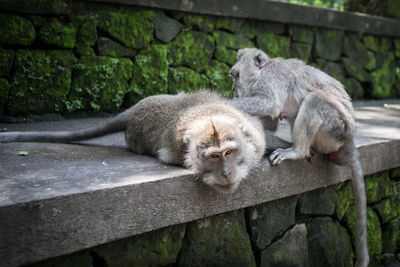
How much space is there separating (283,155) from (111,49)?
104 inches

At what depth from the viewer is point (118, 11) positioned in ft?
15.0

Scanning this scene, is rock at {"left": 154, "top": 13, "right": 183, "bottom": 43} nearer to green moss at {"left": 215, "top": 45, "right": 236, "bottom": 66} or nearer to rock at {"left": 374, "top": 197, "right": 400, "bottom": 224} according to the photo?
green moss at {"left": 215, "top": 45, "right": 236, "bottom": 66}

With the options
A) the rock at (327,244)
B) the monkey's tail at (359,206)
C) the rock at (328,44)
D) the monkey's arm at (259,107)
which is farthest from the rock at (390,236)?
the rock at (328,44)

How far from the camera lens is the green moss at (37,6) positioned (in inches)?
155

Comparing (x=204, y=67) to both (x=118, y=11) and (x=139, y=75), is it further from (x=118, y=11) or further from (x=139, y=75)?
(x=118, y=11)

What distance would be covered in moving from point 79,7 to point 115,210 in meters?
3.00

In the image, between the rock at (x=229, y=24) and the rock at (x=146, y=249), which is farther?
the rock at (x=229, y=24)

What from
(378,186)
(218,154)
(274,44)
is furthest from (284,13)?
(218,154)

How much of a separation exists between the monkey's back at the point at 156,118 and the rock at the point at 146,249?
69 cm

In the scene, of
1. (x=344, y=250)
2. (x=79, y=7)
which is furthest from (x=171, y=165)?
(x=79, y=7)

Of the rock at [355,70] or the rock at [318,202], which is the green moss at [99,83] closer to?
the rock at [318,202]

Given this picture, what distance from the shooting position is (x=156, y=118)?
3152mm

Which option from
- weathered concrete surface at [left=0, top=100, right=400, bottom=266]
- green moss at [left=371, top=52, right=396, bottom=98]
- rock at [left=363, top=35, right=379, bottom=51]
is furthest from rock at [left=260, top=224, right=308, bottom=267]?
rock at [left=363, top=35, right=379, bottom=51]

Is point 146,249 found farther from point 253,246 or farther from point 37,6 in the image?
point 37,6
